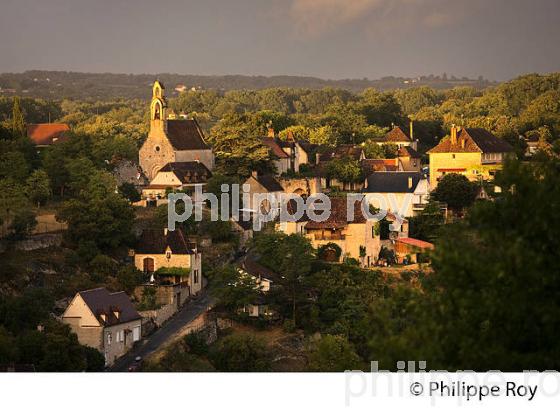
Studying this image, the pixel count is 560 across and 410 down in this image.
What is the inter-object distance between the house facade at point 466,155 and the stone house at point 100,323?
1187 centimetres

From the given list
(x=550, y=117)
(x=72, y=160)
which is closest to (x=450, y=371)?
(x=72, y=160)

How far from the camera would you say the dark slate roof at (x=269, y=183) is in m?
24.3

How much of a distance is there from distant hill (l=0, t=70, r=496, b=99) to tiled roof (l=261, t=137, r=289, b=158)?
5.23 m

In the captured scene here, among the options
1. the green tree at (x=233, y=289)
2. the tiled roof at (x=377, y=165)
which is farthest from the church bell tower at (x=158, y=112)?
the green tree at (x=233, y=289)

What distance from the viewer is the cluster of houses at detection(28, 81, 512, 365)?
53.0 feet

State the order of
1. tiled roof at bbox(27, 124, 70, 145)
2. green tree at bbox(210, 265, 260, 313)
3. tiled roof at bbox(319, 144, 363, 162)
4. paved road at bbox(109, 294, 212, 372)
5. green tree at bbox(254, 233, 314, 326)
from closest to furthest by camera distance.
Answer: paved road at bbox(109, 294, 212, 372), green tree at bbox(210, 265, 260, 313), green tree at bbox(254, 233, 314, 326), tiled roof at bbox(27, 124, 70, 145), tiled roof at bbox(319, 144, 363, 162)

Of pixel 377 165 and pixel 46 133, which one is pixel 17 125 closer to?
pixel 46 133

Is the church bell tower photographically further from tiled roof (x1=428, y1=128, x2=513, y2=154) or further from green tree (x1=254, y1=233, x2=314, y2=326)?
green tree (x1=254, y1=233, x2=314, y2=326)

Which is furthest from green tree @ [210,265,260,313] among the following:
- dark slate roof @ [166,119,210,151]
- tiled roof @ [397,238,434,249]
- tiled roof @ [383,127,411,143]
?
tiled roof @ [383,127,411,143]

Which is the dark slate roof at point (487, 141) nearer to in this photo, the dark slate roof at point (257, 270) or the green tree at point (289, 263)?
the green tree at point (289, 263)

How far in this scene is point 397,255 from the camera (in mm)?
21344

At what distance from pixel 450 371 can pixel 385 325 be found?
537mm

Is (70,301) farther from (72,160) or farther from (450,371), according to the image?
(450,371)

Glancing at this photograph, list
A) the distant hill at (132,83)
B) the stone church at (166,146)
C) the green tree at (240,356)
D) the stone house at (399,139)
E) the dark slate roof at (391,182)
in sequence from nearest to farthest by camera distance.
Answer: the green tree at (240,356), the dark slate roof at (391,182), the stone church at (166,146), the stone house at (399,139), the distant hill at (132,83)
